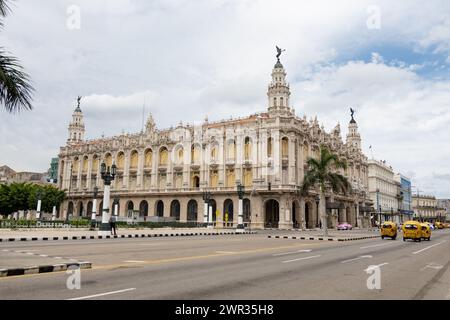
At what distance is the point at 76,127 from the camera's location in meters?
90.2

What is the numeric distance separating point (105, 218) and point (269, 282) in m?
24.7

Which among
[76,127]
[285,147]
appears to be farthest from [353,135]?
[76,127]

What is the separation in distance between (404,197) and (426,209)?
2495 centimetres

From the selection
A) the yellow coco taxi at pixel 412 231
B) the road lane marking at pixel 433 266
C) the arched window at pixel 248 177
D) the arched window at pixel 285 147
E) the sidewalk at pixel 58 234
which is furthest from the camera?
the arched window at pixel 248 177

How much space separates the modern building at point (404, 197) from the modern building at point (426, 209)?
17.5 ft

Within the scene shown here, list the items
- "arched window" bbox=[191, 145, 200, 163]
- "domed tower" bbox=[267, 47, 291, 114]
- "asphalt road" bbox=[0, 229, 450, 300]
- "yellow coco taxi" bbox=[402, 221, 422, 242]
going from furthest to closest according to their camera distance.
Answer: "arched window" bbox=[191, 145, 200, 163]
"domed tower" bbox=[267, 47, 291, 114]
"yellow coco taxi" bbox=[402, 221, 422, 242]
"asphalt road" bbox=[0, 229, 450, 300]

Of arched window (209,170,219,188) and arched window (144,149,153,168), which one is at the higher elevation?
arched window (144,149,153,168)

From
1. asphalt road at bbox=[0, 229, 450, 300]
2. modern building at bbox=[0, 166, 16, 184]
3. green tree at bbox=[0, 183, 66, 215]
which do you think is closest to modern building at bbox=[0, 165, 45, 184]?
modern building at bbox=[0, 166, 16, 184]

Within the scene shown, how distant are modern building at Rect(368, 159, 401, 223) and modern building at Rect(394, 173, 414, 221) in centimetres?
154

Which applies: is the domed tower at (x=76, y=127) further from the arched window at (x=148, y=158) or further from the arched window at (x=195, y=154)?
the arched window at (x=195, y=154)

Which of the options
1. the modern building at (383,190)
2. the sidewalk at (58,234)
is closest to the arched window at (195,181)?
the sidewalk at (58,234)

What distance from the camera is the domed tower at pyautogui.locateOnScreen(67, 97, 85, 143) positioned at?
8950cm

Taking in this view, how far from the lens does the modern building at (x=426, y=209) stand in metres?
142

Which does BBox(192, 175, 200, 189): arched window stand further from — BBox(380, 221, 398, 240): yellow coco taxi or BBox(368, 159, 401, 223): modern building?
BBox(368, 159, 401, 223): modern building
